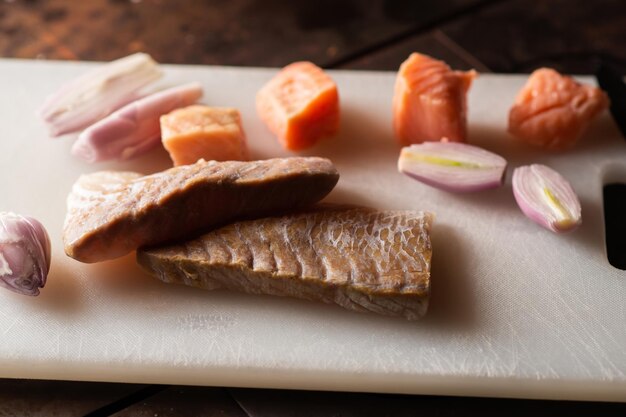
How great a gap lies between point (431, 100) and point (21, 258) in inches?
55.4

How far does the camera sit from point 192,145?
2.51m

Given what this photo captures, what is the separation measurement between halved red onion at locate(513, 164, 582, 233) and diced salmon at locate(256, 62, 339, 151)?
2.24 ft

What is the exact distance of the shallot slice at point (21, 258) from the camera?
2.12 metres

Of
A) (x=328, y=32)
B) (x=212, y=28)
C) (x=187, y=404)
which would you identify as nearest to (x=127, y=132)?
(x=187, y=404)

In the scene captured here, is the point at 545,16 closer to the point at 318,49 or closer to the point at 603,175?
the point at 318,49

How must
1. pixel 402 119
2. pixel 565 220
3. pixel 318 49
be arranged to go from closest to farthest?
pixel 565 220 → pixel 402 119 → pixel 318 49

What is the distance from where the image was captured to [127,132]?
2.61 m

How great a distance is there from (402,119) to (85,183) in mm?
1094

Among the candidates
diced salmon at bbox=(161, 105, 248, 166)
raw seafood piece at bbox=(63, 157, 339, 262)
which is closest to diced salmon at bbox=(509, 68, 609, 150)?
raw seafood piece at bbox=(63, 157, 339, 262)

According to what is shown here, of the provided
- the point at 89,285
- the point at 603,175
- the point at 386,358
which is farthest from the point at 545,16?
the point at 89,285

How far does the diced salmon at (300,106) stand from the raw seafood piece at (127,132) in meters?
0.36

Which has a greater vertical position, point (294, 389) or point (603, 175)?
point (603, 175)

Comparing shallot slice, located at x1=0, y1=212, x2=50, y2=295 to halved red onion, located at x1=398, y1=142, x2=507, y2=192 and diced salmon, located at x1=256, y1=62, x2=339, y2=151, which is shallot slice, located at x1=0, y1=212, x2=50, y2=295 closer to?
diced salmon, located at x1=256, y1=62, x2=339, y2=151

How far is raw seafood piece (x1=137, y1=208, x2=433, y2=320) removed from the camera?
207 cm
